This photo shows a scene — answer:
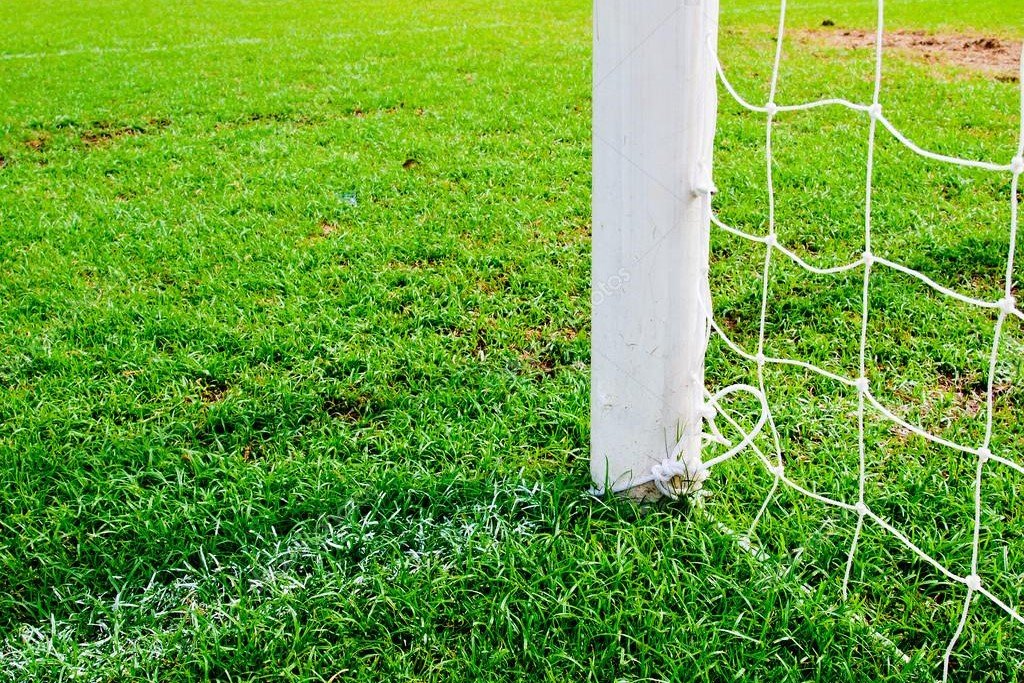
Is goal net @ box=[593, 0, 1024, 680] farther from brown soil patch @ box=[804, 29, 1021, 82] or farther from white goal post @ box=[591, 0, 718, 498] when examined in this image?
brown soil patch @ box=[804, 29, 1021, 82]

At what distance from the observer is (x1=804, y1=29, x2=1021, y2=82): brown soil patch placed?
6871 millimetres

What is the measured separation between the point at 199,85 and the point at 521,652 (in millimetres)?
6462

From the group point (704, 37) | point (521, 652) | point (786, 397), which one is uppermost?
point (704, 37)

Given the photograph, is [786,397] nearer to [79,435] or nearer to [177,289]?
[79,435]

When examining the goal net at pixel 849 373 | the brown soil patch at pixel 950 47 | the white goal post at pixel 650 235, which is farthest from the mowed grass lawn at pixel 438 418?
the brown soil patch at pixel 950 47

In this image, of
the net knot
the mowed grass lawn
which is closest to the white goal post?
the net knot

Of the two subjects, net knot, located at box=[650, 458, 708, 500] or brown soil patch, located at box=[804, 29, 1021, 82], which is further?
brown soil patch, located at box=[804, 29, 1021, 82]

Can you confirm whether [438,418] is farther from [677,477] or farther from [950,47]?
[950,47]

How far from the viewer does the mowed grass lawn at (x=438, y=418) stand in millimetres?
1762

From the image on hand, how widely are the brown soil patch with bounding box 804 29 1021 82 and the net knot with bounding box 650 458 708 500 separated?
5745 mm

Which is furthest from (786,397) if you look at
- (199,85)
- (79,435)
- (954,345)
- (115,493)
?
(199,85)

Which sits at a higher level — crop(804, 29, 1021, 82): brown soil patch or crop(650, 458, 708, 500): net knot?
crop(804, 29, 1021, 82): brown soil patch

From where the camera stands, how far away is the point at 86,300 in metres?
3.27

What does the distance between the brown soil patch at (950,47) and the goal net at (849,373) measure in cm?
313
